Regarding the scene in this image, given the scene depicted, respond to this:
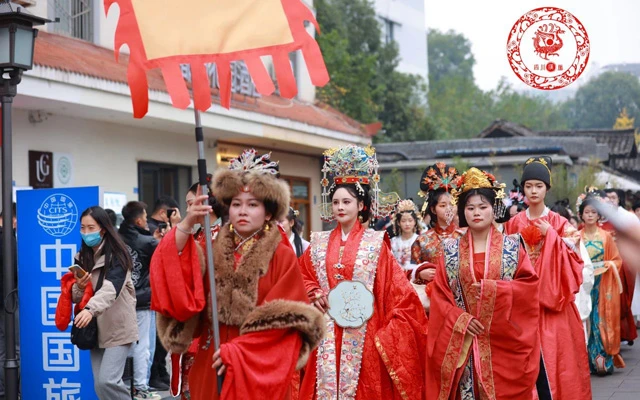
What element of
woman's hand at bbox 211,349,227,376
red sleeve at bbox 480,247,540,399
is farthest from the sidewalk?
woman's hand at bbox 211,349,227,376

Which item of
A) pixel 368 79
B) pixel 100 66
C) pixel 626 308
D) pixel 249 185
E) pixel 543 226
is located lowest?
pixel 626 308

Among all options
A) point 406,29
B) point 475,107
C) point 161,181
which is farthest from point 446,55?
point 161,181

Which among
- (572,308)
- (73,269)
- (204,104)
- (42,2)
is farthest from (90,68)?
(204,104)

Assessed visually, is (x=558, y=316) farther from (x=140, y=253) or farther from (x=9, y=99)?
(x=9, y=99)

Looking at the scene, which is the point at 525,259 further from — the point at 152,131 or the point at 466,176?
the point at 152,131

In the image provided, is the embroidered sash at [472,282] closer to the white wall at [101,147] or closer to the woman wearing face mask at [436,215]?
the woman wearing face mask at [436,215]

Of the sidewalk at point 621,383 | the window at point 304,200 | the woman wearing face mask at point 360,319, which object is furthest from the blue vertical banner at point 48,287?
the window at point 304,200

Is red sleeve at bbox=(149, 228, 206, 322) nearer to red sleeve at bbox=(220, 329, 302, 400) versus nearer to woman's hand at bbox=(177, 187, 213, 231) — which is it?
woman's hand at bbox=(177, 187, 213, 231)

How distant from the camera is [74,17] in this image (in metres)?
14.5

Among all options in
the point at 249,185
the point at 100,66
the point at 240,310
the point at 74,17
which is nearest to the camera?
the point at 240,310

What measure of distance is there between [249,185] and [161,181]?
1257 centimetres

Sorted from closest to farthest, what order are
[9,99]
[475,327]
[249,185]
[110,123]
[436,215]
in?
[249,185] → [475,327] → [9,99] → [436,215] → [110,123]

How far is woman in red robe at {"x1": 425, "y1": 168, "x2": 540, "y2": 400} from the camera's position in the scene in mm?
6211

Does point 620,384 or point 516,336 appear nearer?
point 516,336
